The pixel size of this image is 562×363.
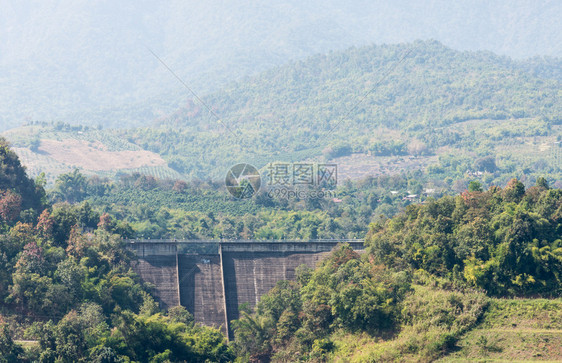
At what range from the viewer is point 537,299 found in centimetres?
4722

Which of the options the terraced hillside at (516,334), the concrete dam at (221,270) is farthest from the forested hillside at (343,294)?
the concrete dam at (221,270)

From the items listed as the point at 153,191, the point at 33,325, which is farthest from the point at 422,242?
the point at 153,191

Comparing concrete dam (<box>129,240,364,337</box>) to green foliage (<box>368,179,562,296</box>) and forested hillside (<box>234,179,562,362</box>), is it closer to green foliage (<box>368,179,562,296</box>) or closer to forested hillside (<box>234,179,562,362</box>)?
forested hillside (<box>234,179,562,362</box>)

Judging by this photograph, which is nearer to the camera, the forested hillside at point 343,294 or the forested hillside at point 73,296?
the forested hillside at point 73,296

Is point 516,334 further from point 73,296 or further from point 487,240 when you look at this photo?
point 73,296

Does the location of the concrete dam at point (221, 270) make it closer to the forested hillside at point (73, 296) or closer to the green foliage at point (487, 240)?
the forested hillside at point (73, 296)

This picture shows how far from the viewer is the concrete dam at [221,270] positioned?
67.4 metres

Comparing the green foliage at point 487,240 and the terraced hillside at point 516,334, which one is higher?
the green foliage at point 487,240

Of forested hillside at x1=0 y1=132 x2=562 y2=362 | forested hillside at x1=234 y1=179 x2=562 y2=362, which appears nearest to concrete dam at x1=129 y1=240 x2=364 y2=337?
forested hillside at x1=0 y1=132 x2=562 y2=362

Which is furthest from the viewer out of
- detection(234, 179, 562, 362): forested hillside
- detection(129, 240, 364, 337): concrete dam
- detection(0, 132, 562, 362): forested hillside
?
detection(129, 240, 364, 337): concrete dam

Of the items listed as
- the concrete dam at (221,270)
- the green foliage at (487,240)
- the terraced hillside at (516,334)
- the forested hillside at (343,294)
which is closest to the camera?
the terraced hillside at (516,334)

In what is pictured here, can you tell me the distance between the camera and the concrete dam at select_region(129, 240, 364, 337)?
6744 centimetres

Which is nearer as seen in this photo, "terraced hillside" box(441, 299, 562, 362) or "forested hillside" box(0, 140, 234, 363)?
"terraced hillside" box(441, 299, 562, 362)

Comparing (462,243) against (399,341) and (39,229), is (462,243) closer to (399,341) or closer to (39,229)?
(399,341)
